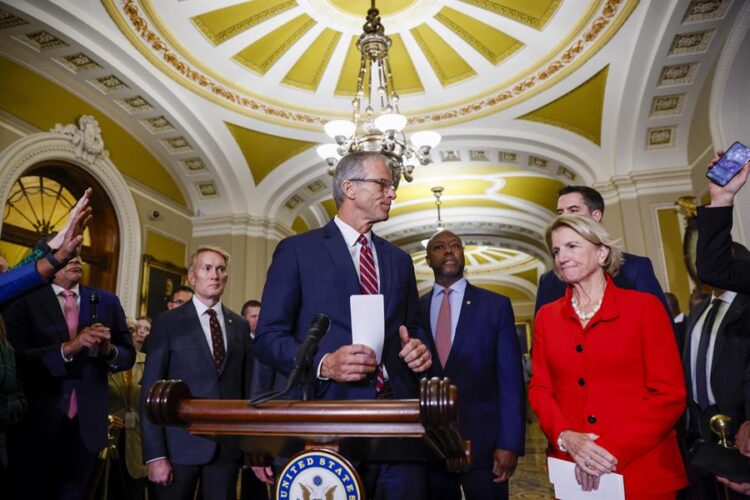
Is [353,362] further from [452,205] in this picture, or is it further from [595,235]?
[452,205]

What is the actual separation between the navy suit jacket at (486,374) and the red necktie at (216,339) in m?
0.96

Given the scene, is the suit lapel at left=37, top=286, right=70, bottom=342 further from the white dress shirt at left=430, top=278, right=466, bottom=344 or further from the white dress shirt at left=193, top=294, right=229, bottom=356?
the white dress shirt at left=430, top=278, right=466, bottom=344

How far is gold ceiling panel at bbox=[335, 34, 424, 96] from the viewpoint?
20.3 feet

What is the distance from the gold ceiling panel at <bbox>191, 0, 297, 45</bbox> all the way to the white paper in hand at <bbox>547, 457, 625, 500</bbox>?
17.1 feet

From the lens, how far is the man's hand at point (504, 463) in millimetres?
2059

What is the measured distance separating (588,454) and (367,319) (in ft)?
2.54

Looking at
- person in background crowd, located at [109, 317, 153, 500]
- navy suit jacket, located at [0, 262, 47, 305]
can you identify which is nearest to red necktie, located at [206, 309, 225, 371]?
navy suit jacket, located at [0, 262, 47, 305]

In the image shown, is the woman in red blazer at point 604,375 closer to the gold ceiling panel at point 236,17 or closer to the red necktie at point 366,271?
the red necktie at point 366,271

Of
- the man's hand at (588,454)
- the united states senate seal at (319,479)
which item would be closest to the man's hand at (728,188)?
the man's hand at (588,454)

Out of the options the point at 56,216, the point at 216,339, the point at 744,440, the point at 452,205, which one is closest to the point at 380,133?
the point at 216,339

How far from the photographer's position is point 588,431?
5.06 feet

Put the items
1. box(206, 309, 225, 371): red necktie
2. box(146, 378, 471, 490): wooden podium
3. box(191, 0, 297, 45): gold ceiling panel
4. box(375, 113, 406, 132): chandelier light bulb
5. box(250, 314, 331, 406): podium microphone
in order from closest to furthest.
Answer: box(146, 378, 471, 490): wooden podium → box(250, 314, 331, 406): podium microphone → box(206, 309, 225, 371): red necktie → box(375, 113, 406, 132): chandelier light bulb → box(191, 0, 297, 45): gold ceiling panel

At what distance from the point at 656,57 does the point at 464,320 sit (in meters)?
4.56

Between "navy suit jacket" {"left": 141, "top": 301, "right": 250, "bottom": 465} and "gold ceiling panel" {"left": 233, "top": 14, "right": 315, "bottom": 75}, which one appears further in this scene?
"gold ceiling panel" {"left": 233, "top": 14, "right": 315, "bottom": 75}
